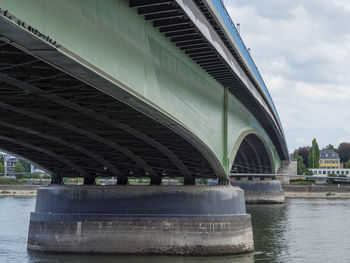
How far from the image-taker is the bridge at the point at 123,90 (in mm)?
13078

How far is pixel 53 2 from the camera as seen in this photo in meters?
12.3

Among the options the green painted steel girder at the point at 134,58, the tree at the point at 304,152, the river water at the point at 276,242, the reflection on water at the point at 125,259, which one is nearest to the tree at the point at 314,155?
the tree at the point at 304,152

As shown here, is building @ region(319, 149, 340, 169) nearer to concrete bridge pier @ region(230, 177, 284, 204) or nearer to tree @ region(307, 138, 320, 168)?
tree @ region(307, 138, 320, 168)

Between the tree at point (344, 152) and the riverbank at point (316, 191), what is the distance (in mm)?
91503

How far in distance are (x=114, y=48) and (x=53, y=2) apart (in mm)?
3491

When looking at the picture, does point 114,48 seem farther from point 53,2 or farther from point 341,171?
point 341,171

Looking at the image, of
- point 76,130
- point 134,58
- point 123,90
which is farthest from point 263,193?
point 123,90

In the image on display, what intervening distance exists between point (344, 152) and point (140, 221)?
535 feet

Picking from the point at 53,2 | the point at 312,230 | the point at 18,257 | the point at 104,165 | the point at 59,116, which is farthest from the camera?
the point at 312,230

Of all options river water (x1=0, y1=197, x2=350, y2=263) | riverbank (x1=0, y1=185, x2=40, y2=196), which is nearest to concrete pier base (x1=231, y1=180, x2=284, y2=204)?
river water (x1=0, y1=197, x2=350, y2=263)

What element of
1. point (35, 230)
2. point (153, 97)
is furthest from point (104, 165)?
point (153, 97)

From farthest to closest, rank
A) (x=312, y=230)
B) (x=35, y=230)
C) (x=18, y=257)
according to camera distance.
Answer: (x=312, y=230), (x=35, y=230), (x=18, y=257)

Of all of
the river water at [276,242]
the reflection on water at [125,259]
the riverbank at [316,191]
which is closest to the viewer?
the reflection on water at [125,259]

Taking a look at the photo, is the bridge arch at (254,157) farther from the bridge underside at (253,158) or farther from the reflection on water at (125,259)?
the reflection on water at (125,259)
